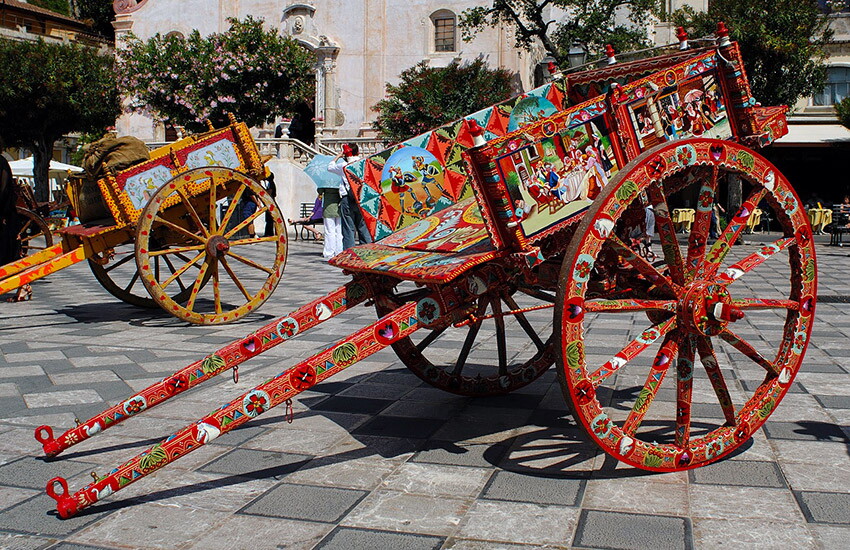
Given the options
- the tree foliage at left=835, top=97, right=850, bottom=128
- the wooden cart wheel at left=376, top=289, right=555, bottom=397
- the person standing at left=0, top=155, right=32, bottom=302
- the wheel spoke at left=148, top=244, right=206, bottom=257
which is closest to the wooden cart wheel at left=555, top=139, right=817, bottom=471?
the wooden cart wheel at left=376, top=289, right=555, bottom=397

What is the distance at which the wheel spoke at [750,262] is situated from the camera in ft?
11.4

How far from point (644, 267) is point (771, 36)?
1853 cm

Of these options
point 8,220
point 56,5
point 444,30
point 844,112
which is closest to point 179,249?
point 8,220

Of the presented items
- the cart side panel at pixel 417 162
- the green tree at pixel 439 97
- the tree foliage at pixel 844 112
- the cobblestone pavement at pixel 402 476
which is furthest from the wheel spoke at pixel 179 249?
the tree foliage at pixel 844 112

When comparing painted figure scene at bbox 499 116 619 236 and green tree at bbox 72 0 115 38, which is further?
green tree at bbox 72 0 115 38

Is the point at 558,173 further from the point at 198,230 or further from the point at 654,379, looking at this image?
the point at 198,230

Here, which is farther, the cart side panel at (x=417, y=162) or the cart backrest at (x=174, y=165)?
the cart backrest at (x=174, y=165)

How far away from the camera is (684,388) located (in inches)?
131

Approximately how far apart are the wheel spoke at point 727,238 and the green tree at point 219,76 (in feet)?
79.2

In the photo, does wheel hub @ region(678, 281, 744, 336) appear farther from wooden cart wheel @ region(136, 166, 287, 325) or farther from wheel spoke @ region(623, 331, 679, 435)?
wooden cart wheel @ region(136, 166, 287, 325)

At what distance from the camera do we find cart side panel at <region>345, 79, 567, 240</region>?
13.8ft

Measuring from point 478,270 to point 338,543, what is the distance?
3.76 ft

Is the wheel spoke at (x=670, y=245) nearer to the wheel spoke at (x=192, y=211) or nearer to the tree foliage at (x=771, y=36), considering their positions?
the wheel spoke at (x=192, y=211)

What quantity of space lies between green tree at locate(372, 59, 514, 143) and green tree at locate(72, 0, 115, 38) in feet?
92.9
